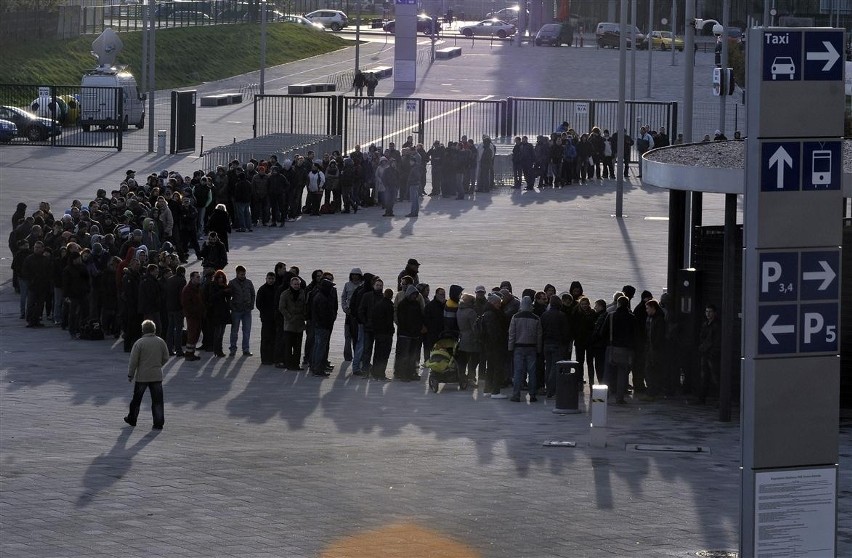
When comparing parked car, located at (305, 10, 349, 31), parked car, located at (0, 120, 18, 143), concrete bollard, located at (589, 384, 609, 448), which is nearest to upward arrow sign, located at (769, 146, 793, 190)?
concrete bollard, located at (589, 384, 609, 448)

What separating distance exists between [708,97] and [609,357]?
5180 cm

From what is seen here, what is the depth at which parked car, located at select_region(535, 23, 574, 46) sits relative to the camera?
9150cm

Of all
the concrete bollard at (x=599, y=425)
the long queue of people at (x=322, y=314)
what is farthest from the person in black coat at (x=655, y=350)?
the concrete bollard at (x=599, y=425)

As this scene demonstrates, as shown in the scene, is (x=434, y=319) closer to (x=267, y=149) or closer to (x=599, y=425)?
(x=599, y=425)

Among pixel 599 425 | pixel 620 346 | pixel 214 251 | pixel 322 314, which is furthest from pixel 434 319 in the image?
pixel 214 251

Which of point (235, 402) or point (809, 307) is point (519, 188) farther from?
point (809, 307)

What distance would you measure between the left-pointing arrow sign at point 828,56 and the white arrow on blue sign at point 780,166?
0.50 meters

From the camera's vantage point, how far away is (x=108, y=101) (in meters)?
51.1

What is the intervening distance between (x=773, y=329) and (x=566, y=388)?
8.16 m

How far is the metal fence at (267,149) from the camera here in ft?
120

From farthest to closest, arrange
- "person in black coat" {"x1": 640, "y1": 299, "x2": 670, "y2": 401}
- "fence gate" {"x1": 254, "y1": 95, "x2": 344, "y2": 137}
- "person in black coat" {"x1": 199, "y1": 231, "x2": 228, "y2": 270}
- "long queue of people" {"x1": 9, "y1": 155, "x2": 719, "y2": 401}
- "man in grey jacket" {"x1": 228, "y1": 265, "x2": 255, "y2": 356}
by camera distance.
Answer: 1. "fence gate" {"x1": 254, "y1": 95, "x2": 344, "y2": 137}
2. "person in black coat" {"x1": 199, "y1": 231, "x2": 228, "y2": 270}
3. "man in grey jacket" {"x1": 228, "y1": 265, "x2": 255, "y2": 356}
4. "long queue of people" {"x1": 9, "y1": 155, "x2": 719, "y2": 401}
5. "person in black coat" {"x1": 640, "y1": 299, "x2": 670, "y2": 401}

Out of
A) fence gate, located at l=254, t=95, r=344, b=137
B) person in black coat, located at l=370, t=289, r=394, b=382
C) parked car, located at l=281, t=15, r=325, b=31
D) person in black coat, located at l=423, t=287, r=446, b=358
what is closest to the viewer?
person in black coat, located at l=370, t=289, r=394, b=382

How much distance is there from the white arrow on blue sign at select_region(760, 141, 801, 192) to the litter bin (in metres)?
7.95

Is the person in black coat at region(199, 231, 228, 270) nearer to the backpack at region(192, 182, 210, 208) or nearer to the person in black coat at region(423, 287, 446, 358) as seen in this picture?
the backpack at region(192, 182, 210, 208)
